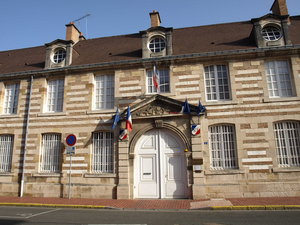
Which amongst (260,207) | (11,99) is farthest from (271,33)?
(11,99)

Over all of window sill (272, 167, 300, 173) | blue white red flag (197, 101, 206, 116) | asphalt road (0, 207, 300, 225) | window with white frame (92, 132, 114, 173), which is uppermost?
blue white red flag (197, 101, 206, 116)

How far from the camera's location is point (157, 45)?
11234 mm

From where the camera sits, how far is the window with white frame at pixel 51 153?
34.9 feet

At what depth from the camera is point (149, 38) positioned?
11.2 metres


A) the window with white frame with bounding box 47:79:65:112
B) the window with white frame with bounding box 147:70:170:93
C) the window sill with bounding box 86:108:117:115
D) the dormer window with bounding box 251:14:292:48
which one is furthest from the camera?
the window with white frame with bounding box 47:79:65:112

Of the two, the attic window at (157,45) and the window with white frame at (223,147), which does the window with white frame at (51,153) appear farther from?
the window with white frame at (223,147)

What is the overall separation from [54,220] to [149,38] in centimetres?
866

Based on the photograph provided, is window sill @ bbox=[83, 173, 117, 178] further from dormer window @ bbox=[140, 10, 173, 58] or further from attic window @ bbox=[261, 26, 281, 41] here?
attic window @ bbox=[261, 26, 281, 41]

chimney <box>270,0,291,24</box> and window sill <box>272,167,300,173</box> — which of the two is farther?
chimney <box>270,0,291,24</box>

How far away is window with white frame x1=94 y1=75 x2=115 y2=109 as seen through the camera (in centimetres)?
1088

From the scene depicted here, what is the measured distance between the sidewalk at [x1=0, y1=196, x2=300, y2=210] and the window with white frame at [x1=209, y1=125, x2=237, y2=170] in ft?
4.69

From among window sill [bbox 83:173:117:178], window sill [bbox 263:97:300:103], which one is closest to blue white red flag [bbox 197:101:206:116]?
window sill [bbox 263:97:300:103]

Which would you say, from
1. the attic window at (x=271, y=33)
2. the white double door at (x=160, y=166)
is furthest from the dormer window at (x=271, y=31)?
the white double door at (x=160, y=166)

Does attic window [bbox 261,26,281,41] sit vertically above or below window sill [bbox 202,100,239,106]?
above
